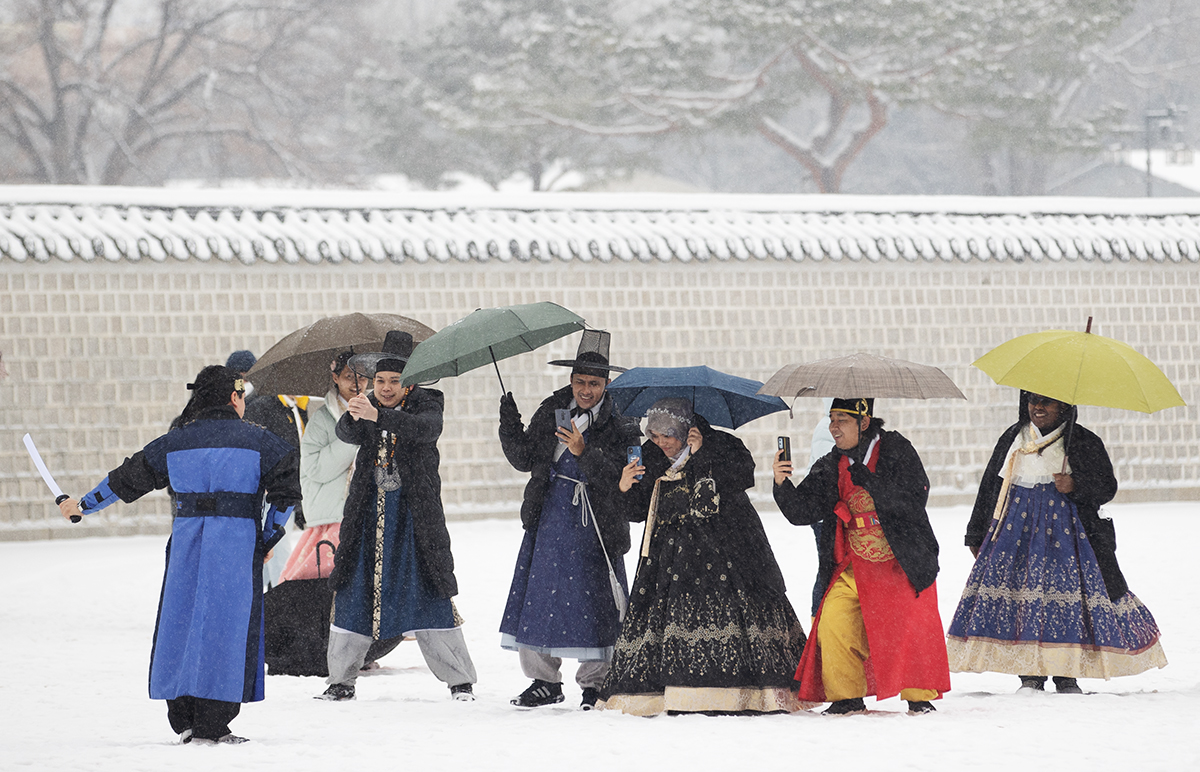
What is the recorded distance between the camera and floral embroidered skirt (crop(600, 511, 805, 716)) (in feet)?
18.2

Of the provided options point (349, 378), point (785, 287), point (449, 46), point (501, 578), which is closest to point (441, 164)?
point (449, 46)

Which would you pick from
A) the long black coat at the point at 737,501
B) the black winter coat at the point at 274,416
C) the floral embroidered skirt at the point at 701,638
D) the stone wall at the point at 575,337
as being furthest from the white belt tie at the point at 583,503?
the stone wall at the point at 575,337

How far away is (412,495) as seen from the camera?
6.11 metres

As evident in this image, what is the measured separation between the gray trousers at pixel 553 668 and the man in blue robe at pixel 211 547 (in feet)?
3.63

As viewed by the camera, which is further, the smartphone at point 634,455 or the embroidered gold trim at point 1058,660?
the embroidered gold trim at point 1058,660

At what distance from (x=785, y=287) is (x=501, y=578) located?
4.76 metres

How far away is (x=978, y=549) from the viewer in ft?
21.2

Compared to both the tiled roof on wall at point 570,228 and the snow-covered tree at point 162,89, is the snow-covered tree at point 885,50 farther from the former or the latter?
the tiled roof on wall at point 570,228

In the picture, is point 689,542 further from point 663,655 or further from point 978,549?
point 978,549

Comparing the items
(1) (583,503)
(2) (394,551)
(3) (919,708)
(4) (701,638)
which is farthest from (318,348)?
(3) (919,708)

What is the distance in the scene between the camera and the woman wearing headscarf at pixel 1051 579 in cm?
607

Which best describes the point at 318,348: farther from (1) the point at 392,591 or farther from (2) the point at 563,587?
(2) the point at 563,587

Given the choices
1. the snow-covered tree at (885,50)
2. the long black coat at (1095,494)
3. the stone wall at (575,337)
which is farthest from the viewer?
the snow-covered tree at (885,50)

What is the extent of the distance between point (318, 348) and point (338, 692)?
139 centimetres
